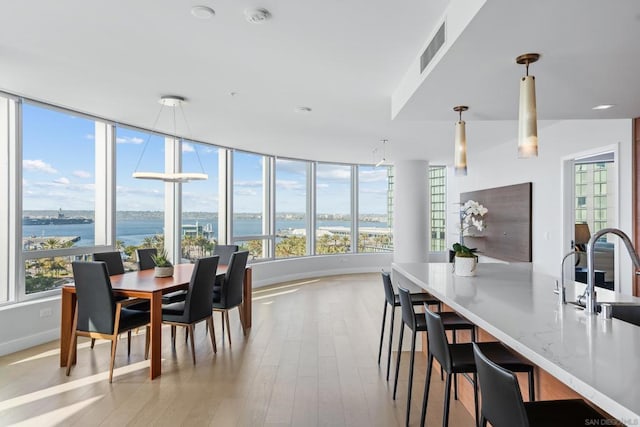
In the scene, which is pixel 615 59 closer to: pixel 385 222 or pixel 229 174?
pixel 229 174

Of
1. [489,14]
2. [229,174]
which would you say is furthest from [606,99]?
[229,174]

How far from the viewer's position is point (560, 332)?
159cm

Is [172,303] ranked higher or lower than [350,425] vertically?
higher

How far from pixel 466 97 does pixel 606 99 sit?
1.14 meters

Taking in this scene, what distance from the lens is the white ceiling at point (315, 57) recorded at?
82.9 inches

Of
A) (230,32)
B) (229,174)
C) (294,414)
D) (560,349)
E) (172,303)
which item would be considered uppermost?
(230,32)

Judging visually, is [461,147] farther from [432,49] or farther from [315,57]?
[315,57]

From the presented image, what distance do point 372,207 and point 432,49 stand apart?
707 cm

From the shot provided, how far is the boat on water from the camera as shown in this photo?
4.39 m

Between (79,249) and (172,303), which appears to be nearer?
(172,303)

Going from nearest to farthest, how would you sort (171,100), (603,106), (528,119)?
(528,119) → (603,106) → (171,100)

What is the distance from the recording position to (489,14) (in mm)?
1849

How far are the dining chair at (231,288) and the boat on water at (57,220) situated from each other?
2.07 m

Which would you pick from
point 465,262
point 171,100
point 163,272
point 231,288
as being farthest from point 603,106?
point 163,272
